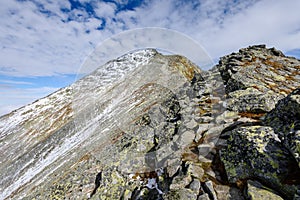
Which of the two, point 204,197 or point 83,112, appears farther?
point 83,112

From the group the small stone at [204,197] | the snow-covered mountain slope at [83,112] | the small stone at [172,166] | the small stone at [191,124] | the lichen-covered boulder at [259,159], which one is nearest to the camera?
the lichen-covered boulder at [259,159]

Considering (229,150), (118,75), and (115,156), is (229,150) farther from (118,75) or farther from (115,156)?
(118,75)

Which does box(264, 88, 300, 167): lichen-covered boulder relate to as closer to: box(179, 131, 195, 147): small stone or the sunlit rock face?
the sunlit rock face

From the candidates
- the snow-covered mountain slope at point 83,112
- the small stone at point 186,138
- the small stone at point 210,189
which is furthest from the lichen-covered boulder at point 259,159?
the snow-covered mountain slope at point 83,112

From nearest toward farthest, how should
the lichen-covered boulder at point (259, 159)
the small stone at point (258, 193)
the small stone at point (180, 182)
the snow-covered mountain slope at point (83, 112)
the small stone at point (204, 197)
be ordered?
the small stone at point (258, 193) → the lichen-covered boulder at point (259, 159) → the small stone at point (204, 197) → the small stone at point (180, 182) → the snow-covered mountain slope at point (83, 112)

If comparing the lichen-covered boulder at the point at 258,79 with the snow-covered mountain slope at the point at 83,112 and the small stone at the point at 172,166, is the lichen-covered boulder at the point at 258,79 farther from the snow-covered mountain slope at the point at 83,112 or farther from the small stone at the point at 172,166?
the snow-covered mountain slope at the point at 83,112

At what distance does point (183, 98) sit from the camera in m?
18.8

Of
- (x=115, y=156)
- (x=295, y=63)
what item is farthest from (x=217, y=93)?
(x=295, y=63)

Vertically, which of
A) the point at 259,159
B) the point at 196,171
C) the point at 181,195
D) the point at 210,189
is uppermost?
the point at 259,159

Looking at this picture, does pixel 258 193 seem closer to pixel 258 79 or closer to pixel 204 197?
pixel 204 197

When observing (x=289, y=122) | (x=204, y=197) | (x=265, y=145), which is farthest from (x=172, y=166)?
(x=289, y=122)

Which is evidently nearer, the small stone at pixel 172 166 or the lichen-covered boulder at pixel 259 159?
the lichen-covered boulder at pixel 259 159

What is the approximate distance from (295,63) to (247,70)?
31.8 feet

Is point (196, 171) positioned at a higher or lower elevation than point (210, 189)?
higher
